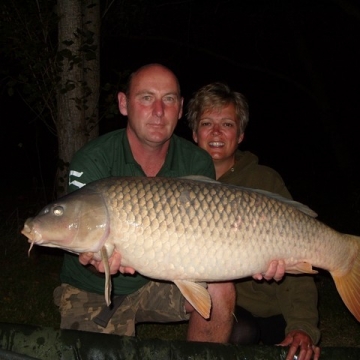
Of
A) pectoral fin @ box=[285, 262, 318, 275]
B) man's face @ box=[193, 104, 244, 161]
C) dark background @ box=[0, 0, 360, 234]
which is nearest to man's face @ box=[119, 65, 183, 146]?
man's face @ box=[193, 104, 244, 161]

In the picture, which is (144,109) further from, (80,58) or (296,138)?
(296,138)

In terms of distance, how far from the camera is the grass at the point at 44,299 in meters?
3.07

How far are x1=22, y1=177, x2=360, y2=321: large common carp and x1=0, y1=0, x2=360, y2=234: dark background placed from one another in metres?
3.11

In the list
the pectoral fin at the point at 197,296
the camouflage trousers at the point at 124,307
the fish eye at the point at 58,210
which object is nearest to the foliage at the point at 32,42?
the camouflage trousers at the point at 124,307

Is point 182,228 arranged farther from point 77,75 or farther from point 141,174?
point 77,75

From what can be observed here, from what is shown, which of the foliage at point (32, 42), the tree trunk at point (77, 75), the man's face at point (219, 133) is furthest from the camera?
the foliage at point (32, 42)

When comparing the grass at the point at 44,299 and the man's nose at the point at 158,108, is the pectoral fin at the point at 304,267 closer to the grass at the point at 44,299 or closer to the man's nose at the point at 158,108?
the man's nose at the point at 158,108

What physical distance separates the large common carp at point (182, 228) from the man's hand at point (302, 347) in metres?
0.30

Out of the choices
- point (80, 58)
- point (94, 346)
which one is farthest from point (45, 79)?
point (94, 346)

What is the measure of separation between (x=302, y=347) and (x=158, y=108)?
1177 millimetres

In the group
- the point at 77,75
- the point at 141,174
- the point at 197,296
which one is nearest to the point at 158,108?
the point at 141,174

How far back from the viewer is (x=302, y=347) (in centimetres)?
201

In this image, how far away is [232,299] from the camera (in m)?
2.27

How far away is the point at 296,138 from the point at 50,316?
14.2m
